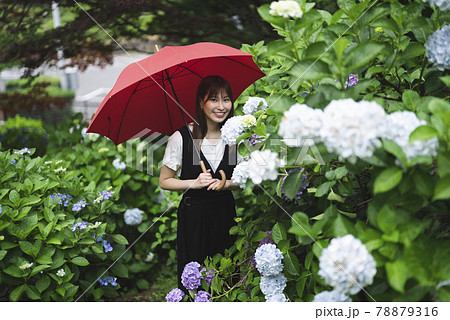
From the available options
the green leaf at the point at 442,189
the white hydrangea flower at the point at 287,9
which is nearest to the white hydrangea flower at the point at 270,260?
the green leaf at the point at 442,189

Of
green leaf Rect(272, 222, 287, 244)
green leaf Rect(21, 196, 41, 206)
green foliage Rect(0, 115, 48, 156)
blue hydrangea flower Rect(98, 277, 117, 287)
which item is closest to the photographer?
green leaf Rect(272, 222, 287, 244)

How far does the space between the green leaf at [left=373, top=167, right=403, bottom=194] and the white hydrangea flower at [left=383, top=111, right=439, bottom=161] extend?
5 centimetres

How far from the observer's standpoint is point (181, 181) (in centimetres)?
239

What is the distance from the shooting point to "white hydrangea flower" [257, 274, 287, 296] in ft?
6.08

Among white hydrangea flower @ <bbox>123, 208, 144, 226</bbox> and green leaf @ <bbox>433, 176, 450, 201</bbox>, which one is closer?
green leaf @ <bbox>433, 176, 450, 201</bbox>

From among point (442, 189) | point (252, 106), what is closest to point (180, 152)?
point (252, 106)

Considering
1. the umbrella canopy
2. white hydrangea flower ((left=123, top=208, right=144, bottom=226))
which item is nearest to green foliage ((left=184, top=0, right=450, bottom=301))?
the umbrella canopy

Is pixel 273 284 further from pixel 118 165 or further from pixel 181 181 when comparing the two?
pixel 118 165

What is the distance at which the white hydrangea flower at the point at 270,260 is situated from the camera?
1815mm

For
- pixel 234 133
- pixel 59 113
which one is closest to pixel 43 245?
pixel 234 133

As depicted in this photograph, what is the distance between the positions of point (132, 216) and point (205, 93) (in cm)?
154

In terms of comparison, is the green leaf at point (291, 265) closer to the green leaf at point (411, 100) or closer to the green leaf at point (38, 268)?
the green leaf at point (411, 100)

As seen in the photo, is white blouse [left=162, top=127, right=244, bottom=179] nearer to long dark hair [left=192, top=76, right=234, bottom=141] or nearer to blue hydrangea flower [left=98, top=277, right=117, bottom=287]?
long dark hair [left=192, top=76, right=234, bottom=141]

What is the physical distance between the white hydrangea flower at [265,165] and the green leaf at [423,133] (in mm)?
446
